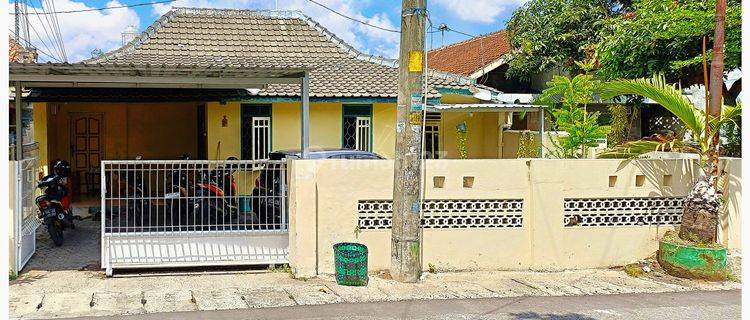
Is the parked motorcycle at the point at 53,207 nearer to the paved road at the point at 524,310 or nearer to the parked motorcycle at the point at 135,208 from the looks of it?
the parked motorcycle at the point at 135,208

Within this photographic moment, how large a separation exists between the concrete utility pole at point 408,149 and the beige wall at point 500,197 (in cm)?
45

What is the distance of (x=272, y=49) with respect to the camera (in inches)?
610

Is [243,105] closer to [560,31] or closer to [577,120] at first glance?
[577,120]

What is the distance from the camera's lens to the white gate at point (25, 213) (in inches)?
309

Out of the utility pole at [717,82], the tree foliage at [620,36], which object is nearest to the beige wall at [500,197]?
the utility pole at [717,82]

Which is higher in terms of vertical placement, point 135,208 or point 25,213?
point 135,208

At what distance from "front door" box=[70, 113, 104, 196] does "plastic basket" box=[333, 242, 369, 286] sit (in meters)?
9.86

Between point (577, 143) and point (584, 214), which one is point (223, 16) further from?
point (584, 214)

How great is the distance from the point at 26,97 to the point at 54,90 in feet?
1.78

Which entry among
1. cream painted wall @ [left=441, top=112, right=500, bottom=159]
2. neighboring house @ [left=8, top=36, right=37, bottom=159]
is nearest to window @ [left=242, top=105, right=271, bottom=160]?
neighboring house @ [left=8, top=36, right=37, bottom=159]

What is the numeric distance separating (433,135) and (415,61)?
9646 mm

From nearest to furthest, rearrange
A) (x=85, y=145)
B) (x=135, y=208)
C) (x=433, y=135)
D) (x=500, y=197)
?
(x=135, y=208), (x=500, y=197), (x=85, y=145), (x=433, y=135)

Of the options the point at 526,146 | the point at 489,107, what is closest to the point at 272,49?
the point at 489,107

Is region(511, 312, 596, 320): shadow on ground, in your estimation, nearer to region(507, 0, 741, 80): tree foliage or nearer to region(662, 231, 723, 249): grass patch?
region(662, 231, 723, 249): grass patch
